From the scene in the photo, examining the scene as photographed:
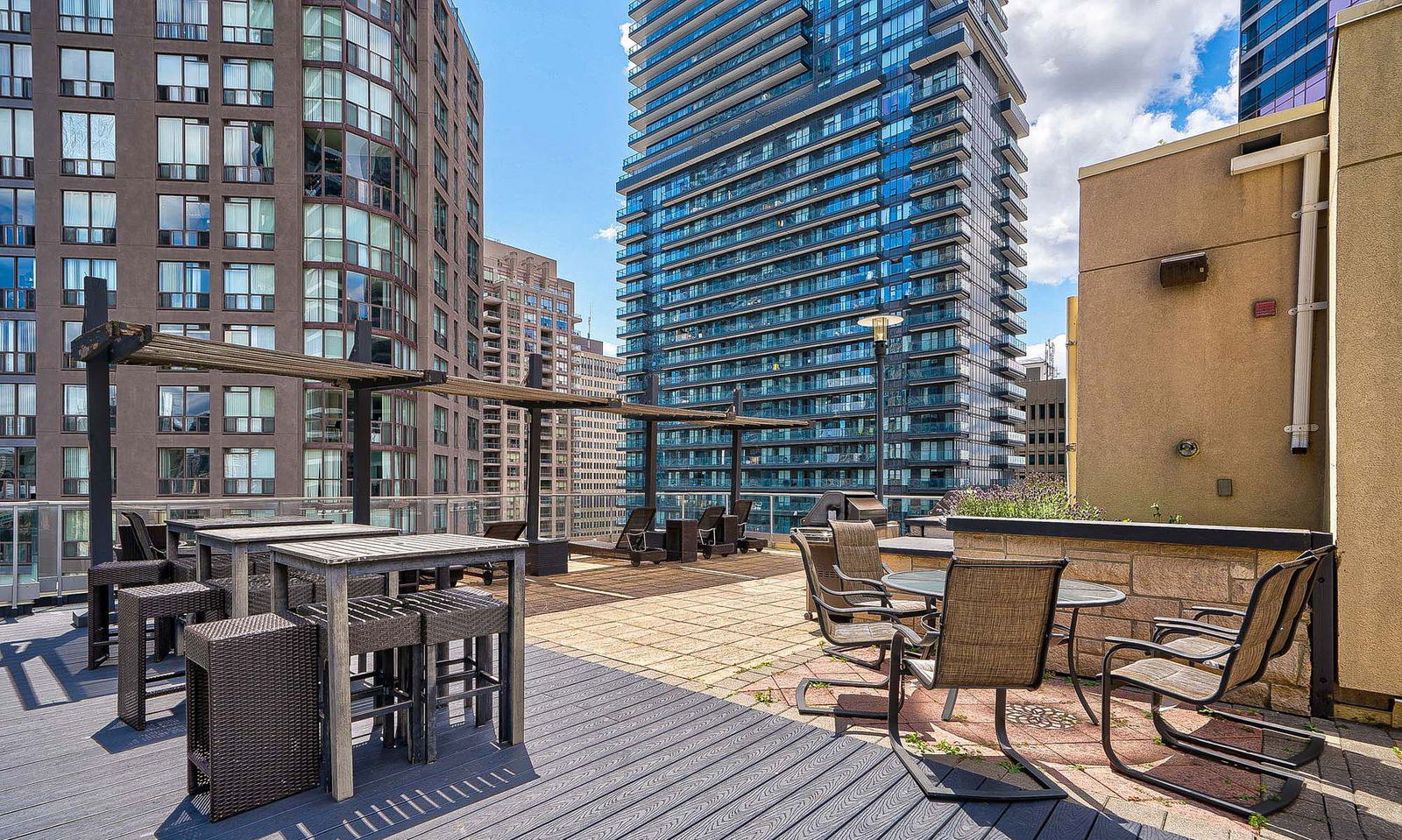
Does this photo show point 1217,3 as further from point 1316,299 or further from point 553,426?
point 553,426

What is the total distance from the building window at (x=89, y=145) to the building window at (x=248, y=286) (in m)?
4.59

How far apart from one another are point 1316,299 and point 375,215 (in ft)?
83.0

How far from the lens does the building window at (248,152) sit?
72.4ft

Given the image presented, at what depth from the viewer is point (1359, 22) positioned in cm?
340

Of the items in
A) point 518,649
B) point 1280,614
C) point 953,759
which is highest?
point 1280,614

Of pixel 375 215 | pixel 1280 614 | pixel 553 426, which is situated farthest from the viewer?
pixel 553 426

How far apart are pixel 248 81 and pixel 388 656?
85.4ft

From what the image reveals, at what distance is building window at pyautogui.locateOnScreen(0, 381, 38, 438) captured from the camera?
2158 cm

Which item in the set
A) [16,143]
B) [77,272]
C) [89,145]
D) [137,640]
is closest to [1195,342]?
[137,640]

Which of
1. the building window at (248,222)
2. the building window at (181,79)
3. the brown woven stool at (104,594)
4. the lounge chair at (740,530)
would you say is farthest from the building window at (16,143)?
the brown woven stool at (104,594)

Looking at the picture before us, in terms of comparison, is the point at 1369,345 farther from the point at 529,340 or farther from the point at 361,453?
the point at 529,340

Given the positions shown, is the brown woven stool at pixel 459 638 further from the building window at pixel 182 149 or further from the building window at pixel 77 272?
the building window at pixel 77 272

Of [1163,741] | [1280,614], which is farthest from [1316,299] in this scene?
[1163,741]

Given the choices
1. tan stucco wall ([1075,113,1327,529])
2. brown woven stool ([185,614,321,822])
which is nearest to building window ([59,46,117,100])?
brown woven stool ([185,614,321,822])
